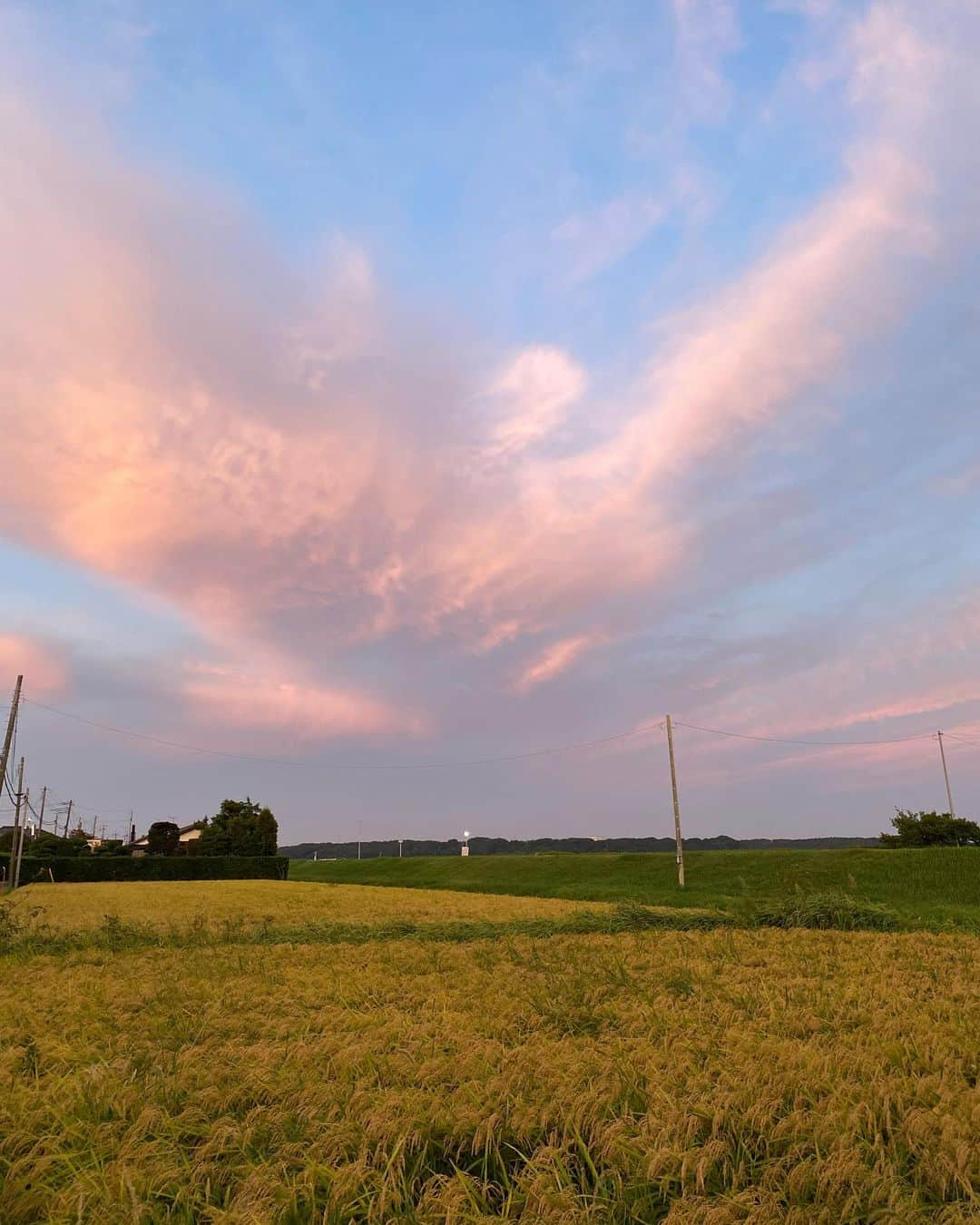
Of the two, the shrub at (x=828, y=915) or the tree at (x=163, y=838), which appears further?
the tree at (x=163, y=838)

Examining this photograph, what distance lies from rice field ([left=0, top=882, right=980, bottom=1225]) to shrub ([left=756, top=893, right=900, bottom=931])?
9258 mm

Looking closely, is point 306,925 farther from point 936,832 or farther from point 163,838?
point 163,838

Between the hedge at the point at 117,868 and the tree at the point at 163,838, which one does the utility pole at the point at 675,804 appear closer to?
the hedge at the point at 117,868

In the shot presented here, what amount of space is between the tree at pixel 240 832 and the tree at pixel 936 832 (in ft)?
188

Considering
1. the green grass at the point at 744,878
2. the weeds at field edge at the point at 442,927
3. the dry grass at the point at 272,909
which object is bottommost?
the green grass at the point at 744,878

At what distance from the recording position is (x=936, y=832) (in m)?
47.6

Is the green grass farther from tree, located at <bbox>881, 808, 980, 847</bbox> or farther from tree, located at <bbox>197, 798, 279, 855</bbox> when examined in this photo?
tree, located at <bbox>197, 798, 279, 855</bbox>

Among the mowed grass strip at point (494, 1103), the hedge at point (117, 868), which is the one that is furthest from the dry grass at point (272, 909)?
the hedge at point (117, 868)

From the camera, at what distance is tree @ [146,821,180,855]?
86.0m

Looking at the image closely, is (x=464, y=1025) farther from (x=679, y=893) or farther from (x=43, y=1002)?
(x=679, y=893)

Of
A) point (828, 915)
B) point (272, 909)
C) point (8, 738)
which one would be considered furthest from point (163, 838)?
point (828, 915)

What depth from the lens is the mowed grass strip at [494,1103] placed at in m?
3.28

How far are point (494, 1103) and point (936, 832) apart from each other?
52883 millimetres

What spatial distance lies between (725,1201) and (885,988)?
6.40 m
